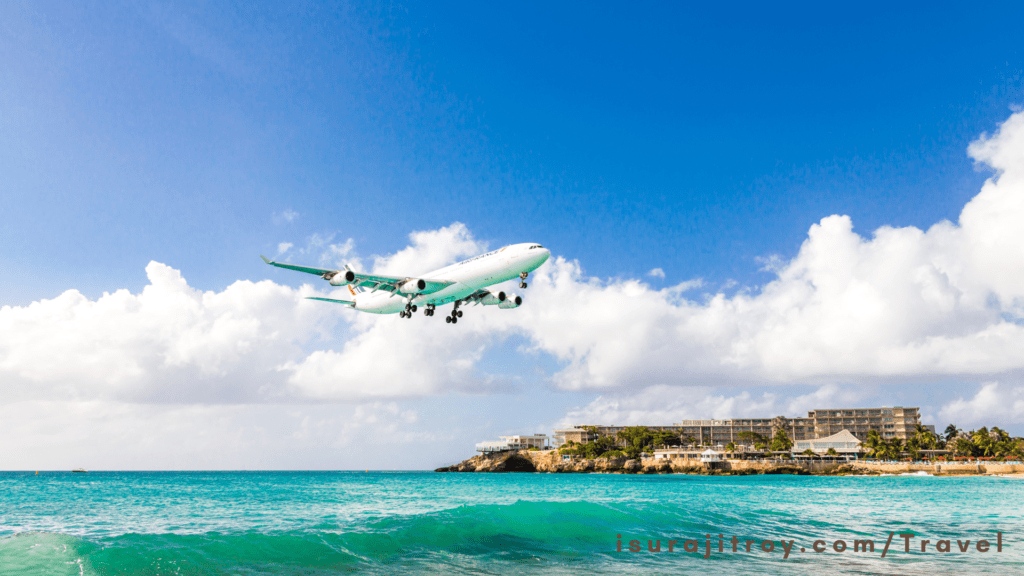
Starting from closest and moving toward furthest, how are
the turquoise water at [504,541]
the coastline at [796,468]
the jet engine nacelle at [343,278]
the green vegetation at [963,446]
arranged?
1. the turquoise water at [504,541]
2. the jet engine nacelle at [343,278]
3. the coastline at [796,468]
4. the green vegetation at [963,446]

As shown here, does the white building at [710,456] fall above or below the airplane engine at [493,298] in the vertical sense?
below

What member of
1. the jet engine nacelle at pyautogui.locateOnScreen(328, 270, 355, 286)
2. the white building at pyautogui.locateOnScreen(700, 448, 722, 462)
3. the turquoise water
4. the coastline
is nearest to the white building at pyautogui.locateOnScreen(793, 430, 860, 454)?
the coastline

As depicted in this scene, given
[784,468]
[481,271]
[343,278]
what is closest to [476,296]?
[481,271]

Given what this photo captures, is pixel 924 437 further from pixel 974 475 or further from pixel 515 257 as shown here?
pixel 515 257

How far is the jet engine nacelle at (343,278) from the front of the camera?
43.6m

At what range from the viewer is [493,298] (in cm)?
5062

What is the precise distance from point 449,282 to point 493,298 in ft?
23.3

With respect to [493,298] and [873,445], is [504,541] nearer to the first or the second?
[493,298]

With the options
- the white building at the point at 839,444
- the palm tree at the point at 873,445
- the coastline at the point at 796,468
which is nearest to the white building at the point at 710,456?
the coastline at the point at 796,468

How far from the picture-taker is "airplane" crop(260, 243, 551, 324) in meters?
40.2

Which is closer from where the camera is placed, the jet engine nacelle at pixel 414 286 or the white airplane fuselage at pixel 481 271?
the white airplane fuselage at pixel 481 271

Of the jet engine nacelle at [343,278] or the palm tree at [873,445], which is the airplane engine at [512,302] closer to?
the jet engine nacelle at [343,278]

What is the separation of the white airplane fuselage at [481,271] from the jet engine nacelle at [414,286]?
41.6 inches

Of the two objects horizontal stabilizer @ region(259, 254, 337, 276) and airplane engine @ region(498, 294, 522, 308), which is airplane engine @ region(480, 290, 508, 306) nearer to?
airplane engine @ region(498, 294, 522, 308)
